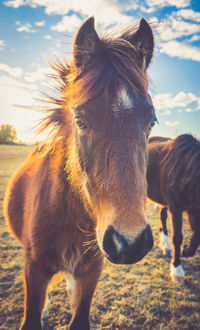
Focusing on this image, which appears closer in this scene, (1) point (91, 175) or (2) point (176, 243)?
(1) point (91, 175)

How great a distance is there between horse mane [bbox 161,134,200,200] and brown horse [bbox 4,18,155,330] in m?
2.49

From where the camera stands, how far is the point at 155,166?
477 centimetres

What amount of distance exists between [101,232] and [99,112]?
0.82 m

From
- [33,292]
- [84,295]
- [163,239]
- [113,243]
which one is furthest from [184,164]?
[33,292]

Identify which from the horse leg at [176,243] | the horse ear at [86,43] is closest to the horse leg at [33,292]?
the horse ear at [86,43]

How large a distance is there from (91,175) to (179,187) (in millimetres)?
3046

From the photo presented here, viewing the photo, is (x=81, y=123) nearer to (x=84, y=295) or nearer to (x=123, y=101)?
(x=123, y=101)

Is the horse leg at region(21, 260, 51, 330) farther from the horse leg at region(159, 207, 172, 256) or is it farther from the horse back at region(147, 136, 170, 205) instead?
the horse leg at region(159, 207, 172, 256)

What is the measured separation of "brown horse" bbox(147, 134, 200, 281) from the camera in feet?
11.9

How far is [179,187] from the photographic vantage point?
381 cm

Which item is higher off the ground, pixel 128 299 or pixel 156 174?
pixel 156 174

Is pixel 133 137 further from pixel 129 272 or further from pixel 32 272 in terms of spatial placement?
pixel 129 272

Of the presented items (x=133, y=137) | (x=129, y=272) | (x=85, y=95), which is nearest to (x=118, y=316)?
(x=129, y=272)

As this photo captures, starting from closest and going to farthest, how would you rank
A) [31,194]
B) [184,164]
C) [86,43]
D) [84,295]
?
[86,43] < [84,295] < [31,194] < [184,164]
